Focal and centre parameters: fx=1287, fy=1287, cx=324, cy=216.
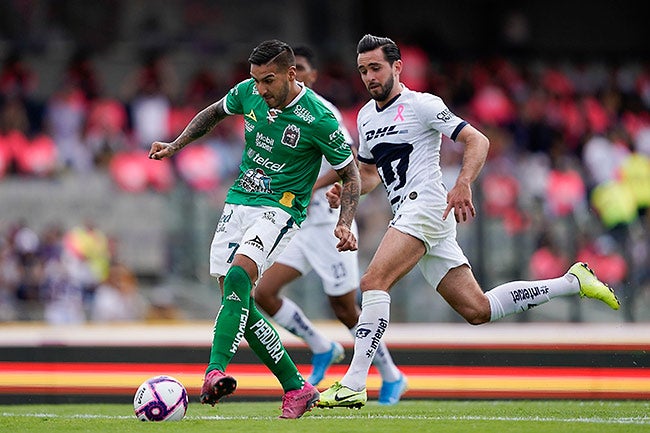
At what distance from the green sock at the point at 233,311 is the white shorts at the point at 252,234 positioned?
168 millimetres

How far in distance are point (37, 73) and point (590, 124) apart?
9000 mm

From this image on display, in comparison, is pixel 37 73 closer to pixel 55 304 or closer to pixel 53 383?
pixel 55 304

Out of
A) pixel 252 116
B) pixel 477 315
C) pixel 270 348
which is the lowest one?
pixel 270 348

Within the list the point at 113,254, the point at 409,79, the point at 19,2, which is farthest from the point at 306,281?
the point at 19,2

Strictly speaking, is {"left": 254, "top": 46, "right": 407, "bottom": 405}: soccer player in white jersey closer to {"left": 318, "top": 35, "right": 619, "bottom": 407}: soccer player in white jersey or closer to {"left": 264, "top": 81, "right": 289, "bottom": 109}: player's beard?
{"left": 318, "top": 35, "right": 619, "bottom": 407}: soccer player in white jersey

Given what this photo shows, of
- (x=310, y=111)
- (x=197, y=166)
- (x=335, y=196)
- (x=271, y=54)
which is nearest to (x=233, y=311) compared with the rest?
(x=335, y=196)

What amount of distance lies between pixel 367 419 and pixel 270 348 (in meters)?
0.75

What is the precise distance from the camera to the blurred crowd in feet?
50.1

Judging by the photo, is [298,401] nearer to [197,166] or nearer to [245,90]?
[245,90]

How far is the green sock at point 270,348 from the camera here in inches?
310

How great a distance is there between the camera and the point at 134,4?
22.6m

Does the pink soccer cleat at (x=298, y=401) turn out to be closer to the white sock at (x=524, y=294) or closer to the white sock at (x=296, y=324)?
the white sock at (x=524, y=294)

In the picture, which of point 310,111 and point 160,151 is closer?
point 310,111

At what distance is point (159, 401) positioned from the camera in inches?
303
